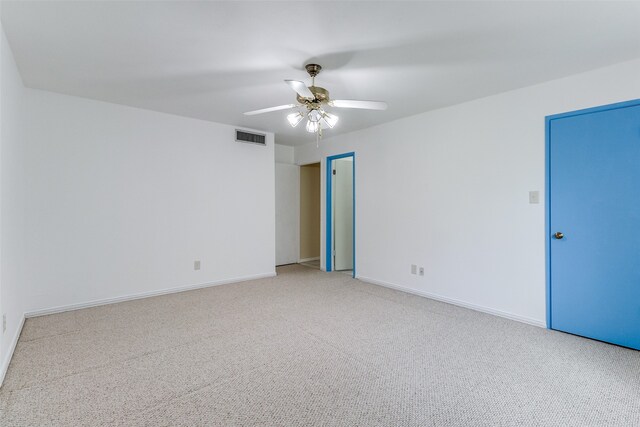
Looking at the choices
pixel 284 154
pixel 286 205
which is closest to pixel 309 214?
pixel 286 205

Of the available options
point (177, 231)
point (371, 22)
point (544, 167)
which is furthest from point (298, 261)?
point (371, 22)

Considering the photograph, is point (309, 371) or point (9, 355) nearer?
point (309, 371)

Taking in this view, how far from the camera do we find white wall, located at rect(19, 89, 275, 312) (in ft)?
11.1

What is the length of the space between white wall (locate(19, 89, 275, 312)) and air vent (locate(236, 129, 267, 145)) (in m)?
0.09

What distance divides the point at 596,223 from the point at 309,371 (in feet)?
9.16

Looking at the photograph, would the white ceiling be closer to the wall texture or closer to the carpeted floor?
the carpeted floor

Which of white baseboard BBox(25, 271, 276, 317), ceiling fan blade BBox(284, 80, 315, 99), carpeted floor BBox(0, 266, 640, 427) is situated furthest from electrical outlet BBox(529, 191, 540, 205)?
white baseboard BBox(25, 271, 276, 317)

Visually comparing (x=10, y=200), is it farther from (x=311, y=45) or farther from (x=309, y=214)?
(x=309, y=214)

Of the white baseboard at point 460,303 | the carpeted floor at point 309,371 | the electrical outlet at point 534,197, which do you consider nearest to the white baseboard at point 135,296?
the carpeted floor at point 309,371

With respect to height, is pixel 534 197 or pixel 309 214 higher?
pixel 534 197

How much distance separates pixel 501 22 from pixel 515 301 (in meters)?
2.64

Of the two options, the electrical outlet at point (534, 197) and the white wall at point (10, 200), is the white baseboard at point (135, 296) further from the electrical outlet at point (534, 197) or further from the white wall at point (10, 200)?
the electrical outlet at point (534, 197)

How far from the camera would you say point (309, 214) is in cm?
673

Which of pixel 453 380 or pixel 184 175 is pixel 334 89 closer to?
pixel 184 175
